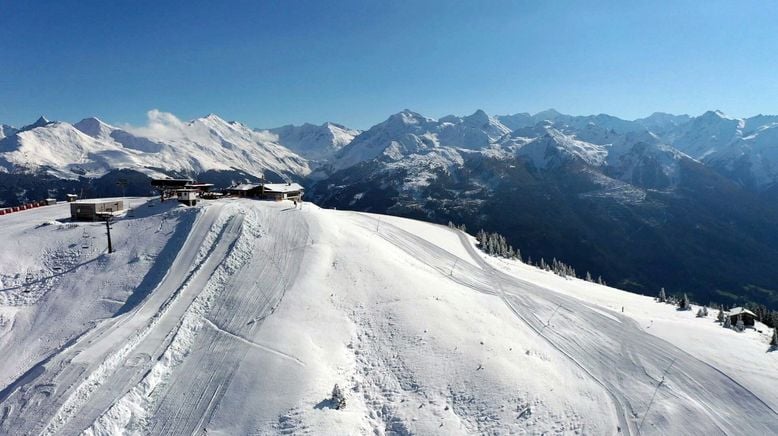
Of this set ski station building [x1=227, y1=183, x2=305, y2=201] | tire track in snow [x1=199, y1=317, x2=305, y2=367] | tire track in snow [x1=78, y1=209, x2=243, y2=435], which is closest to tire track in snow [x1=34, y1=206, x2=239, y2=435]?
tire track in snow [x1=78, y1=209, x2=243, y2=435]

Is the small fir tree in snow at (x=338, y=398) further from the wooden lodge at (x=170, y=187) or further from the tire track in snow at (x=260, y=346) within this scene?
the wooden lodge at (x=170, y=187)

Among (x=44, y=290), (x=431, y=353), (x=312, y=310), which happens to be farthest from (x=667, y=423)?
(x=44, y=290)

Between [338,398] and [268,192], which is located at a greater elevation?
[268,192]

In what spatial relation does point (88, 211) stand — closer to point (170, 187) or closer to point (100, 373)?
point (170, 187)

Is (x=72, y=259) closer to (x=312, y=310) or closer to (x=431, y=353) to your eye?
(x=312, y=310)

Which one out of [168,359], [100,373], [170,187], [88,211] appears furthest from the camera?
[170,187]

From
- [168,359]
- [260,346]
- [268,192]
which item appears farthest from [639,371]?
[268,192]

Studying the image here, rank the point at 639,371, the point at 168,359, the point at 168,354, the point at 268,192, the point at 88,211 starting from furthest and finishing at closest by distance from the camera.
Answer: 1. the point at 268,192
2. the point at 88,211
3. the point at 639,371
4. the point at 168,354
5. the point at 168,359
